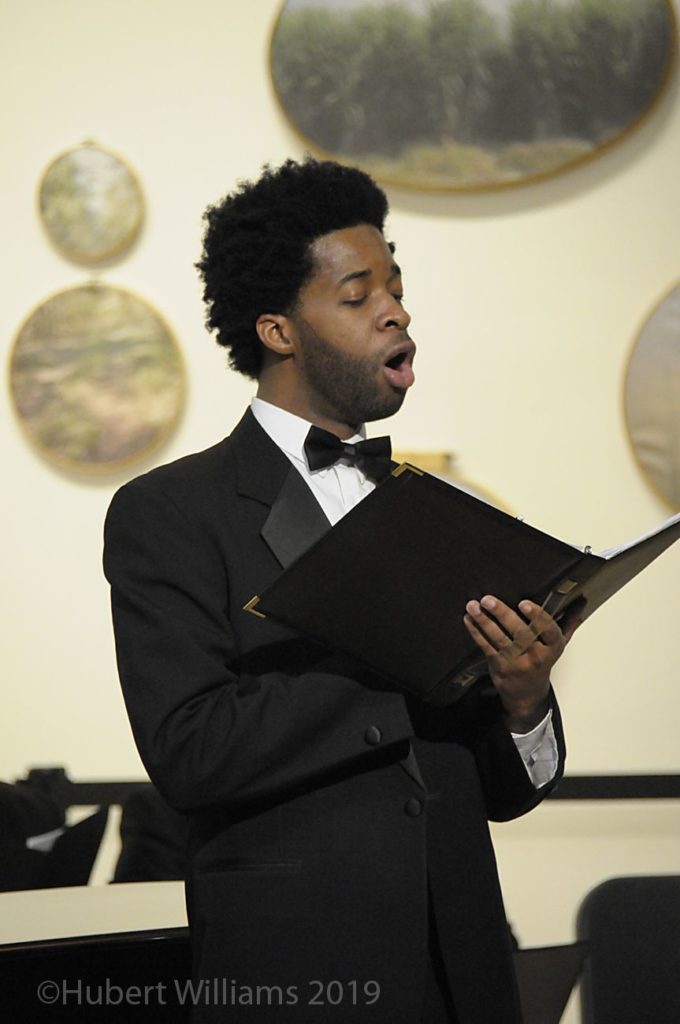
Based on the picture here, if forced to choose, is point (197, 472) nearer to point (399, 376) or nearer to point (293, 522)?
point (293, 522)

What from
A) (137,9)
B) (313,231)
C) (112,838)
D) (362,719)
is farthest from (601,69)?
(362,719)

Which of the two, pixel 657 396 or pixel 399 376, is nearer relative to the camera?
pixel 399 376

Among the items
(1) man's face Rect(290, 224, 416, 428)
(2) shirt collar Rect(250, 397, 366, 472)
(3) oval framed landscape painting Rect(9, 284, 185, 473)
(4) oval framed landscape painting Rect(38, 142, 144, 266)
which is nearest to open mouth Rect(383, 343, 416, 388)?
(1) man's face Rect(290, 224, 416, 428)

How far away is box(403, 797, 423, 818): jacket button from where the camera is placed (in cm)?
151

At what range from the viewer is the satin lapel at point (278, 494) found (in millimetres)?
1603

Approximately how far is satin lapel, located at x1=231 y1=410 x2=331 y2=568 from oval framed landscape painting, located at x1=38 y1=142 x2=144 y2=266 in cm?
258

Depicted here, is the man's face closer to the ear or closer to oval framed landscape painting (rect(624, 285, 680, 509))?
the ear

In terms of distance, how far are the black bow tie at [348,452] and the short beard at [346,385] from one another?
4 centimetres

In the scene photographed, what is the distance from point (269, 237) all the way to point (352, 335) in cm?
24

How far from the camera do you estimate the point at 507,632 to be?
1.46 m

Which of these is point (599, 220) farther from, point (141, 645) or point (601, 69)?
point (141, 645)

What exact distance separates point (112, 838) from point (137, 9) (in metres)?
2.68

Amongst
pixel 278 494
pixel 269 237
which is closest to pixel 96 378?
pixel 269 237

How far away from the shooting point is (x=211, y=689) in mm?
1503
